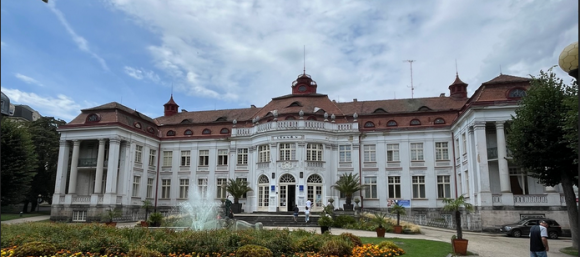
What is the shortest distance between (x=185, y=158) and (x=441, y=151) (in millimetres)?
23995

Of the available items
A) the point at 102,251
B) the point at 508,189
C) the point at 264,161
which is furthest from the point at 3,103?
the point at 264,161

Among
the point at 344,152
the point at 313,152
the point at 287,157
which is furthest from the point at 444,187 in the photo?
the point at 287,157

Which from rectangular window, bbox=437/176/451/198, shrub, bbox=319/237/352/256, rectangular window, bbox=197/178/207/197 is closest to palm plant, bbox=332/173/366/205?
rectangular window, bbox=437/176/451/198

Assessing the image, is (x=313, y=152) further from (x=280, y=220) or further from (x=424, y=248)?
(x=424, y=248)

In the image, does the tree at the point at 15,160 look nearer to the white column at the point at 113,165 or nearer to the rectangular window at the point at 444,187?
the white column at the point at 113,165

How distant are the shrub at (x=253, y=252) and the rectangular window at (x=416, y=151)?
2703cm

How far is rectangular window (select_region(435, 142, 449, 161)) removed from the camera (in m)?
35.6

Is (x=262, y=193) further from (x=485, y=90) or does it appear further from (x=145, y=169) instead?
(x=485, y=90)

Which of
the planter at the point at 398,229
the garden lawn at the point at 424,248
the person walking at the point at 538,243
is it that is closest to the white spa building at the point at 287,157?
the planter at the point at 398,229

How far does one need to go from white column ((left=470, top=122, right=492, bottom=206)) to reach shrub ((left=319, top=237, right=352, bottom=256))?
17.5 metres

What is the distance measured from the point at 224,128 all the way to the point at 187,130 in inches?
156

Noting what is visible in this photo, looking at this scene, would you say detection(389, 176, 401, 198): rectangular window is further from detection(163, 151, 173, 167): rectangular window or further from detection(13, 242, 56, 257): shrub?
detection(13, 242, 56, 257): shrub

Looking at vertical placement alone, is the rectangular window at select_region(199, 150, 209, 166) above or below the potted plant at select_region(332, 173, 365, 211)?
above

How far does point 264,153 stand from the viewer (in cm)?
3716
